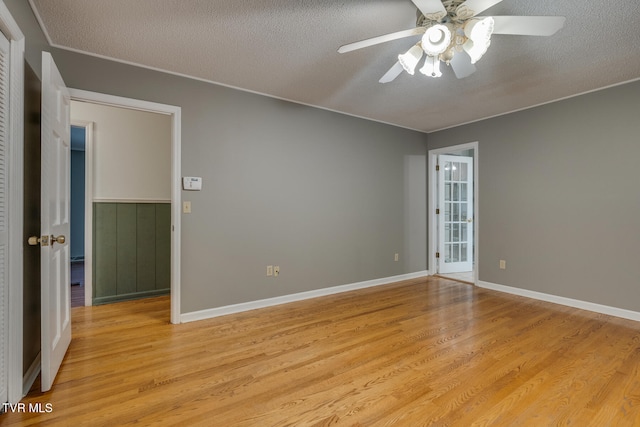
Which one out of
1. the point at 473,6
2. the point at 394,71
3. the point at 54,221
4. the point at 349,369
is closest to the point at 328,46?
the point at 394,71

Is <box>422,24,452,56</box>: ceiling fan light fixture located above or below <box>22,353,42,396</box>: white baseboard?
above

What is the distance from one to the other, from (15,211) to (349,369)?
84.0 inches

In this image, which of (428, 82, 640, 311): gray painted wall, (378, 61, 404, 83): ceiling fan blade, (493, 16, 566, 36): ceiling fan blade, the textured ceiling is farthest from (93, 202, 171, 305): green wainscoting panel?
(428, 82, 640, 311): gray painted wall

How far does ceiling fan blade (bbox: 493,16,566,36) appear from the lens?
62.7 inches

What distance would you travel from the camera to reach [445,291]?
13.3ft

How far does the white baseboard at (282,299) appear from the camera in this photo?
3.02 meters

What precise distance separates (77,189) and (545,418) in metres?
8.44

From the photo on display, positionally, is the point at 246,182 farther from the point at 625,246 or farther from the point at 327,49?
the point at 625,246

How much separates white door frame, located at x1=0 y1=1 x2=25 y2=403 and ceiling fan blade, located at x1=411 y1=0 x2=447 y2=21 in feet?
6.82

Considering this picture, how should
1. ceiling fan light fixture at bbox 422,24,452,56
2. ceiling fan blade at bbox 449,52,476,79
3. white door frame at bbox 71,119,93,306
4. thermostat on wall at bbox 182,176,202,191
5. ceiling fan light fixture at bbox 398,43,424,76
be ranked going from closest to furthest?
ceiling fan light fixture at bbox 422,24,452,56
ceiling fan light fixture at bbox 398,43,424,76
ceiling fan blade at bbox 449,52,476,79
thermostat on wall at bbox 182,176,202,191
white door frame at bbox 71,119,93,306

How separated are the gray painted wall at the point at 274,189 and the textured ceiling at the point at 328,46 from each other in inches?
7.9

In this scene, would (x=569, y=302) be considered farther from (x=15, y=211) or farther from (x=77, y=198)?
(x=77, y=198)

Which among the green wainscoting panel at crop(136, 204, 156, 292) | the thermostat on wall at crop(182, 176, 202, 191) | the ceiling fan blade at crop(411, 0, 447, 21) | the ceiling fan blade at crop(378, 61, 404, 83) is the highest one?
the ceiling fan blade at crop(411, 0, 447, 21)

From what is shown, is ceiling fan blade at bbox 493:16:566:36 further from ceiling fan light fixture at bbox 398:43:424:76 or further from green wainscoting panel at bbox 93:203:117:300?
green wainscoting panel at bbox 93:203:117:300
